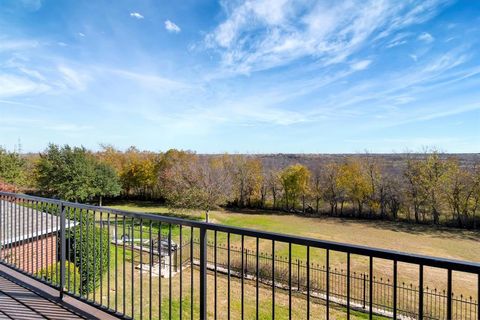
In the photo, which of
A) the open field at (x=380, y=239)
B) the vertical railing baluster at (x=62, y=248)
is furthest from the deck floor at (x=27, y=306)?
the open field at (x=380, y=239)

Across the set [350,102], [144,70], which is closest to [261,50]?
Result: [144,70]

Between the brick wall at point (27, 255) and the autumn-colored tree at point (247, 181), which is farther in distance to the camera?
the autumn-colored tree at point (247, 181)

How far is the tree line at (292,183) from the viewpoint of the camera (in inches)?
783

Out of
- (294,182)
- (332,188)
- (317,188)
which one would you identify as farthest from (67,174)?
(332,188)

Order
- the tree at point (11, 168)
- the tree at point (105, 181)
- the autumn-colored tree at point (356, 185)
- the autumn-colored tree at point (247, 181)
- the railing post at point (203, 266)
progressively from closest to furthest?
the railing post at point (203, 266) < the tree at point (11, 168) < the autumn-colored tree at point (356, 185) < the tree at point (105, 181) < the autumn-colored tree at point (247, 181)

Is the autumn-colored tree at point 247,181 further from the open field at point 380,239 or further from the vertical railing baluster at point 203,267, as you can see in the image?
the vertical railing baluster at point 203,267

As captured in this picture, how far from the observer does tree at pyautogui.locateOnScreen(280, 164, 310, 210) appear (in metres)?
25.7

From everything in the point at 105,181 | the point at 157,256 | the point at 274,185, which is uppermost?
the point at 105,181

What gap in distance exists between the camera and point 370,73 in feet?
53.9

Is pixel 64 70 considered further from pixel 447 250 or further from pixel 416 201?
pixel 416 201

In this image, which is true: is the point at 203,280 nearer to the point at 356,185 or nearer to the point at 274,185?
the point at 356,185

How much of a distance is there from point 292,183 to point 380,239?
10211mm

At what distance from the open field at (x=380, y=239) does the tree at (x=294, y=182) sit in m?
2.43

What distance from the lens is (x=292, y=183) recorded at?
25.9m
